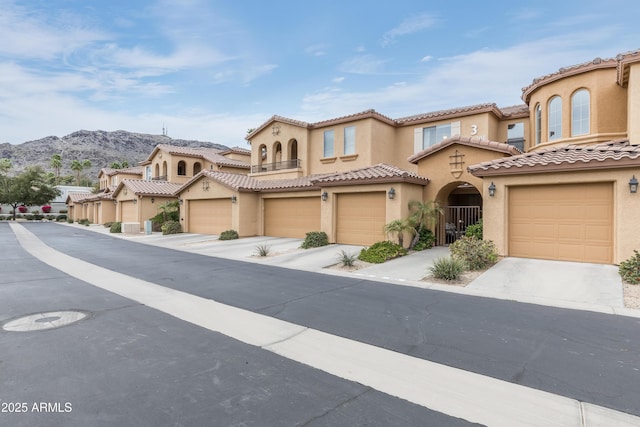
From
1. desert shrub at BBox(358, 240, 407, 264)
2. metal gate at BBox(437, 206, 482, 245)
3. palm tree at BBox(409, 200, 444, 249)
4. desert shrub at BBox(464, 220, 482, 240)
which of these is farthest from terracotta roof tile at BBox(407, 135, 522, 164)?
desert shrub at BBox(358, 240, 407, 264)

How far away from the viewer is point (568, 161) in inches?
435

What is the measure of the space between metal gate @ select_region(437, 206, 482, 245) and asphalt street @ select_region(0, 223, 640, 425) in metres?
8.87

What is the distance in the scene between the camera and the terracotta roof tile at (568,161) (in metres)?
10.4

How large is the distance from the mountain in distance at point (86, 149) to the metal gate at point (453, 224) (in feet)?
474

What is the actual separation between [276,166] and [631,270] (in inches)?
866

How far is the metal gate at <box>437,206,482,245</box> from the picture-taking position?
1631 cm

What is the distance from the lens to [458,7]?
54.6 feet

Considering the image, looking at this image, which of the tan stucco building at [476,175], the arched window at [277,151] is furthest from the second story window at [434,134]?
the arched window at [277,151]

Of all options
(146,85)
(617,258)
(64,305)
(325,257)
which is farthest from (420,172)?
(146,85)

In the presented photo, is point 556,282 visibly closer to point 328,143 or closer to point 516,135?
point 516,135

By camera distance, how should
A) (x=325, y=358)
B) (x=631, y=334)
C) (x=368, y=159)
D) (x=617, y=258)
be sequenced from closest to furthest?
(x=325, y=358)
(x=631, y=334)
(x=617, y=258)
(x=368, y=159)

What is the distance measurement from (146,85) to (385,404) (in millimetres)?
59734

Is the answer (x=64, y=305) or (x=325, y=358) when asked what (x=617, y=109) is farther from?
(x=64, y=305)

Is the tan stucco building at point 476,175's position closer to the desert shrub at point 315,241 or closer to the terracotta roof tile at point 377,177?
the terracotta roof tile at point 377,177
